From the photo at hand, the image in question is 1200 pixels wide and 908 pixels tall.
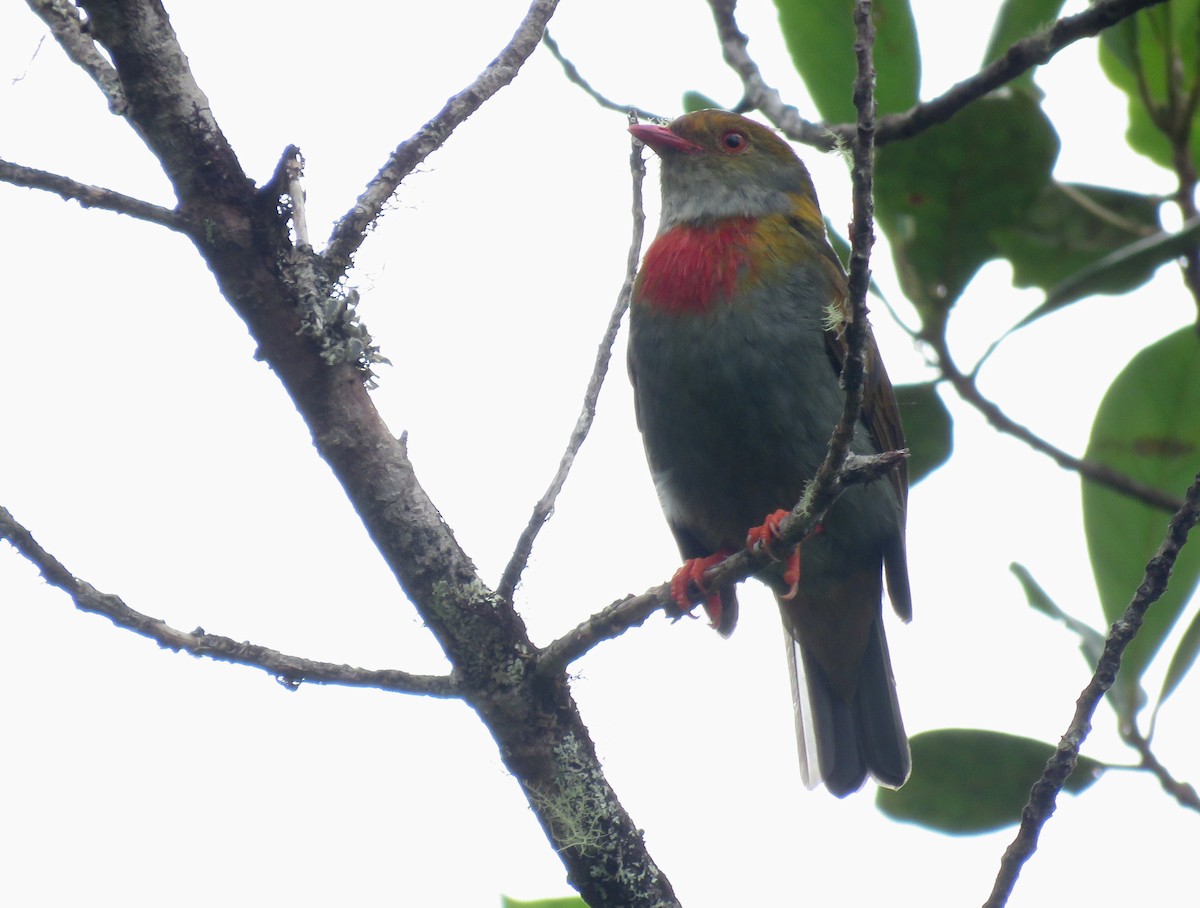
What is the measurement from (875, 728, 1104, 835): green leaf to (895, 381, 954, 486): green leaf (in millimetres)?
845

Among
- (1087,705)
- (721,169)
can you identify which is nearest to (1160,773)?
(1087,705)

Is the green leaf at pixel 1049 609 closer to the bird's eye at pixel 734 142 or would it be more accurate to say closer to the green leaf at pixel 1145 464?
the green leaf at pixel 1145 464

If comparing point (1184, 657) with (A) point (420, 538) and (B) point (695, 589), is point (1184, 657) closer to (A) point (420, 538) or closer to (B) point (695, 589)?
(B) point (695, 589)

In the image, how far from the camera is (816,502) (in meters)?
2.58

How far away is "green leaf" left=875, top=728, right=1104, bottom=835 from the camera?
146 inches

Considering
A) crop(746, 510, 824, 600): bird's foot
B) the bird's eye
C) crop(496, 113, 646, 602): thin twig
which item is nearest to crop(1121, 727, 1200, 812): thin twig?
crop(746, 510, 824, 600): bird's foot

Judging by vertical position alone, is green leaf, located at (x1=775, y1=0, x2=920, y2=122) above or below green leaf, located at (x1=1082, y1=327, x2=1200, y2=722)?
above

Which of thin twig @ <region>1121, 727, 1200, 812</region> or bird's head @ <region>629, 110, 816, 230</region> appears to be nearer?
thin twig @ <region>1121, 727, 1200, 812</region>

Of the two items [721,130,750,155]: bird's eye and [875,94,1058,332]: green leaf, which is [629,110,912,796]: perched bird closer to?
[721,130,750,155]: bird's eye

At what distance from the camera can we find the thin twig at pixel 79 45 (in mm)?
2379

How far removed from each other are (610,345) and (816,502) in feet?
1.99

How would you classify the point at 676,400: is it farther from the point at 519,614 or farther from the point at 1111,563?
the point at 519,614

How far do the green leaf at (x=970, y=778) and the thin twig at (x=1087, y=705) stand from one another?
1419 mm

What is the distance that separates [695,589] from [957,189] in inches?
56.5
